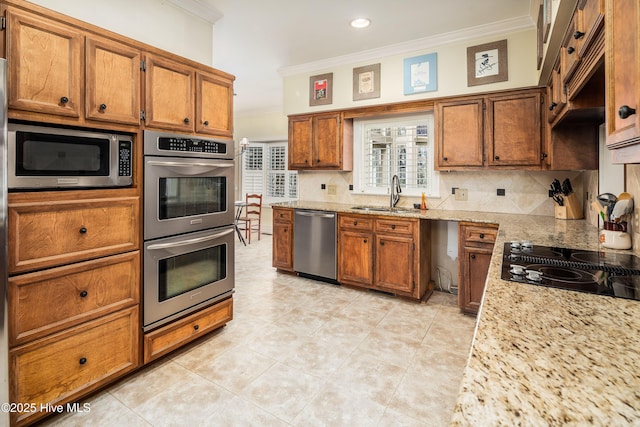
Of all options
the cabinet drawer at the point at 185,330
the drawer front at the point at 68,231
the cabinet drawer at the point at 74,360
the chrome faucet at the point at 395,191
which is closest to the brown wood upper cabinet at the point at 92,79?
the drawer front at the point at 68,231

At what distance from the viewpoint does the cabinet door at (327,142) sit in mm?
4137

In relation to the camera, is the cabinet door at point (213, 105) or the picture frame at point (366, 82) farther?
the picture frame at point (366, 82)

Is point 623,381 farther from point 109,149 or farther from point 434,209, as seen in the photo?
point 434,209

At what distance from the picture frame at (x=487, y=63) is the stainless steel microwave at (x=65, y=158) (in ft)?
10.4

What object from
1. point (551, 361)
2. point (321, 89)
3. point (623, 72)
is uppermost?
point (321, 89)

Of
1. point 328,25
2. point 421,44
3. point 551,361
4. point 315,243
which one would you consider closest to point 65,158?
point 551,361

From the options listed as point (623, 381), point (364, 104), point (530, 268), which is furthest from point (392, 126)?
point (623, 381)

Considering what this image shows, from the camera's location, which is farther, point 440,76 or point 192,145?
point 440,76

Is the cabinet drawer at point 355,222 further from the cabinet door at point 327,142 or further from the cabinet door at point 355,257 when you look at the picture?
the cabinet door at point 327,142

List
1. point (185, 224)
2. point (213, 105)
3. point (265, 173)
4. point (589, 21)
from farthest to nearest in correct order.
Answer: point (265, 173) → point (213, 105) → point (185, 224) → point (589, 21)

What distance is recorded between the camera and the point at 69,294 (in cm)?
175

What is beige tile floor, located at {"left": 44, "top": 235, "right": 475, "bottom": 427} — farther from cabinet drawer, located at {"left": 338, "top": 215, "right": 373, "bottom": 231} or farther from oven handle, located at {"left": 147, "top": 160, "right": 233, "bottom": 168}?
oven handle, located at {"left": 147, "top": 160, "right": 233, "bottom": 168}

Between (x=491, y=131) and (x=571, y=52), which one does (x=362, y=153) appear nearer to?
(x=491, y=131)

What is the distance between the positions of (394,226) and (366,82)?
175cm
